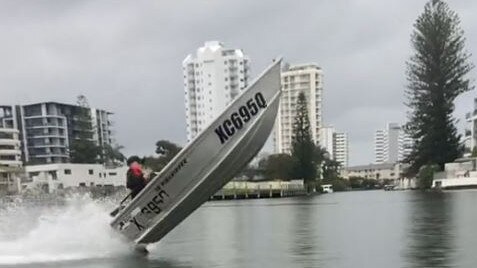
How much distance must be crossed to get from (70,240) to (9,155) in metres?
118

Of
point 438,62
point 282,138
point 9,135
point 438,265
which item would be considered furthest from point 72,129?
point 438,265

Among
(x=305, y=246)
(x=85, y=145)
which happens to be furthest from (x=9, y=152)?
(x=305, y=246)

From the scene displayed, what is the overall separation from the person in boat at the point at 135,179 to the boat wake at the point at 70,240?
3.08ft

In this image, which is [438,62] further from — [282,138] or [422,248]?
[282,138]

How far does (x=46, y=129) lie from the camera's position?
148375 millimetres

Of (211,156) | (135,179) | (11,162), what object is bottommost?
(11,162)

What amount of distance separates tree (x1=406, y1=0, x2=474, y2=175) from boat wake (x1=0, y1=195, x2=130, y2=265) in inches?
2502

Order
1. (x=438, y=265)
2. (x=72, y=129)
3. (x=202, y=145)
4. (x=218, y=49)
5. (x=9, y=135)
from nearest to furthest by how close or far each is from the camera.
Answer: (x=438, y=265) → (x=202, y=145) → (x=9, y=135) → (x=72, y=129) → (x=218, y=49)

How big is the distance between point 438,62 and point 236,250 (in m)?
63.8

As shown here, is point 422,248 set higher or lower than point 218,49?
lower

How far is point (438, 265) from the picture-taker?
1032cm

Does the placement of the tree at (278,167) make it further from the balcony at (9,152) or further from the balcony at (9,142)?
the balcony at (9,142)

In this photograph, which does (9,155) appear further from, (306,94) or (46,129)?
(306,94)

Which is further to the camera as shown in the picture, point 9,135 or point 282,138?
point 282,138
